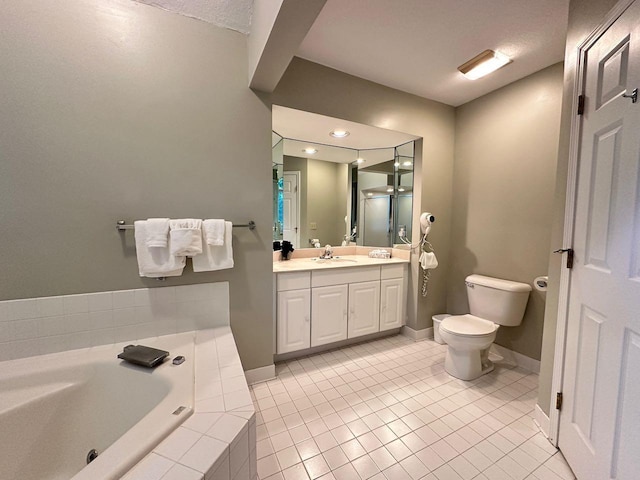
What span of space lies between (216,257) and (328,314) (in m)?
1.13

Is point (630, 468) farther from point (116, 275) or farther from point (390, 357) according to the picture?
point (116, 275)

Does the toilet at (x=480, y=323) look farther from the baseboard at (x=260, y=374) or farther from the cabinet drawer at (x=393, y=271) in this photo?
the baseboard at (x=260, y=374)

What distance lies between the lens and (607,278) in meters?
1.03

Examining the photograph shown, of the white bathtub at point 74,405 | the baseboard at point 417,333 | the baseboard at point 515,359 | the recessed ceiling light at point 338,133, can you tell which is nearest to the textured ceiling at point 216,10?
the recessed ceiling light at point 338,133

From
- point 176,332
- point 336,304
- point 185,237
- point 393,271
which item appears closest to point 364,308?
point 336,304

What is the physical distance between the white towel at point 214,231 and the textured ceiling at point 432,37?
4.54ft

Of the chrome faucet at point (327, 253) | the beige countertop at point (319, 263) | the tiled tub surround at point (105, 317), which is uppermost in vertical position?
the chrome faucet at point (327, 253)

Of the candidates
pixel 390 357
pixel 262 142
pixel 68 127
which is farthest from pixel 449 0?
pixel 390 357

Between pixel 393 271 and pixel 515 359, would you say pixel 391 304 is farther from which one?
pixel 515 359

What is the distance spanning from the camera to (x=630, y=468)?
890mm

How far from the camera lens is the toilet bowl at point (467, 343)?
1868mm

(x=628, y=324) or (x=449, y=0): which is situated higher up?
(x=449, y=0)

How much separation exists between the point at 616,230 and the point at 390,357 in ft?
5.88

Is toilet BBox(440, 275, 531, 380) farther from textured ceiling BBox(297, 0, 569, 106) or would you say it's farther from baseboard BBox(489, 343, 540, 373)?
textured ceiling BBox(297, 0, 569, 106)
